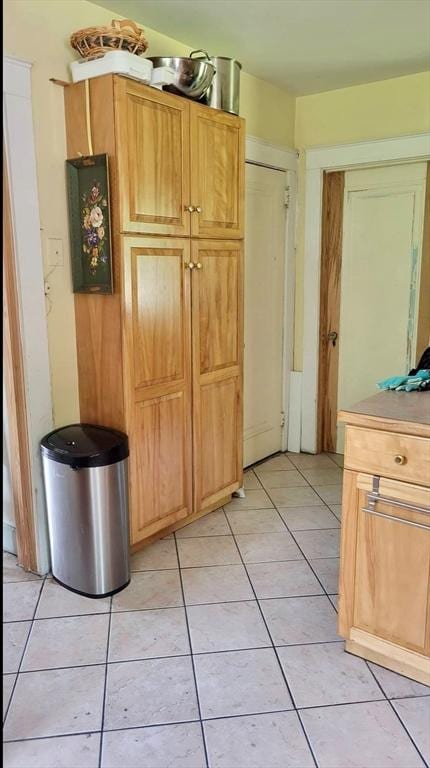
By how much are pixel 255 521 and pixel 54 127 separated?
211 cm

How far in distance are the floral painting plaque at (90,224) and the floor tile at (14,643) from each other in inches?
53.2

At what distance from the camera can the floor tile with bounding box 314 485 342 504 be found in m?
3.30

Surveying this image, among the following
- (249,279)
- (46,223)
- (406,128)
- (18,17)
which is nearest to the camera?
(18,17)

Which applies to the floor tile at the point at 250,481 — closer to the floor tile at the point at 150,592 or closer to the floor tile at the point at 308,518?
the floor tile at the point at 308,518

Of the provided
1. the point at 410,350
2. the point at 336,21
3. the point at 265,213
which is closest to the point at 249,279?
the point at 265,213

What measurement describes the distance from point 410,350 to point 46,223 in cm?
239

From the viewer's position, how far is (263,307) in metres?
3.76

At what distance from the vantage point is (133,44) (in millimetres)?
2240

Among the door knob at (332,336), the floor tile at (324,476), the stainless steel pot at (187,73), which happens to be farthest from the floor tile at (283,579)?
the stainless steel pot at (187,73)

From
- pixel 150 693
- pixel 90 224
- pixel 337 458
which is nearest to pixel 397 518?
pixel 150 693

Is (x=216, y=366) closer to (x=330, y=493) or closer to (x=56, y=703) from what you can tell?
(x=330, y=493)

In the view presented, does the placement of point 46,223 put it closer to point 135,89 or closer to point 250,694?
point 135,89

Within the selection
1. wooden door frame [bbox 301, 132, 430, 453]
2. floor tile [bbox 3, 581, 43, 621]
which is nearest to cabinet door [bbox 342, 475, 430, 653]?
floor tile [bbox 3, 581, 43, 621]

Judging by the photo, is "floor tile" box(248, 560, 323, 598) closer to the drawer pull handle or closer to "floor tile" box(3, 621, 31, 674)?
the drawer pull handle
